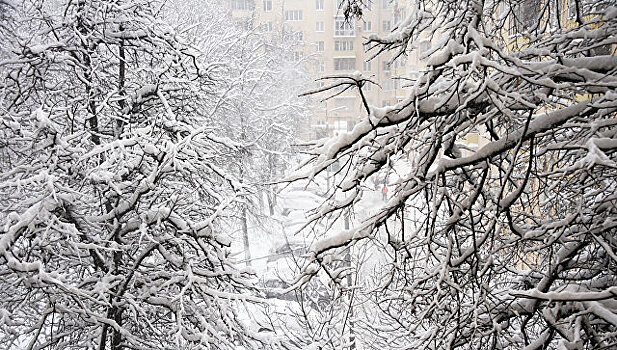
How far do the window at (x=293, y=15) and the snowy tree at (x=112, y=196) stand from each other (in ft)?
126

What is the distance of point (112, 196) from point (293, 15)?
40697 millimetres

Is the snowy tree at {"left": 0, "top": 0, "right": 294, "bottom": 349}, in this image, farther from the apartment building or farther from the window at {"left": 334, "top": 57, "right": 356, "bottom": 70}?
the window at {"left": 334, "top": 57, "right": 356, "bottom": 70}

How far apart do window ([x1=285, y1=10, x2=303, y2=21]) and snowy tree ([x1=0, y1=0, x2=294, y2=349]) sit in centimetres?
3842

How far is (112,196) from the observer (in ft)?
19.6

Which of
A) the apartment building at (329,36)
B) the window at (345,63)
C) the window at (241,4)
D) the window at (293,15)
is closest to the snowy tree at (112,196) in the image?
the apartment building at (329,36)

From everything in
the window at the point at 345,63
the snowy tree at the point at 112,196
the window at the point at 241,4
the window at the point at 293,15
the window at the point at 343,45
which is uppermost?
the window at the point at 241,4

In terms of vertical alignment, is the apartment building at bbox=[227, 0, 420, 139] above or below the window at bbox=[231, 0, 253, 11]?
below

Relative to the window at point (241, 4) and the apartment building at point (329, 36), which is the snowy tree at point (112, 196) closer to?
the apartment building at point (329, 36)

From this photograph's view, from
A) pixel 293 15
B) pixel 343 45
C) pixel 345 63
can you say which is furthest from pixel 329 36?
pixel 293 15

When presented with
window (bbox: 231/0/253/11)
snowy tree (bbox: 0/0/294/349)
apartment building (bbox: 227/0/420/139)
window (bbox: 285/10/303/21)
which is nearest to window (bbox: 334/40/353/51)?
apartment building (bbox: 227/0/420/139)

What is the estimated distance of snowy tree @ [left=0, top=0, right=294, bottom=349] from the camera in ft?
17.1

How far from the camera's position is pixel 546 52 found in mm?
2688

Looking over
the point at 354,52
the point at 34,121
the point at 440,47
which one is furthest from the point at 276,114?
the point at 354,52

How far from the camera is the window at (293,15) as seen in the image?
43.5m
